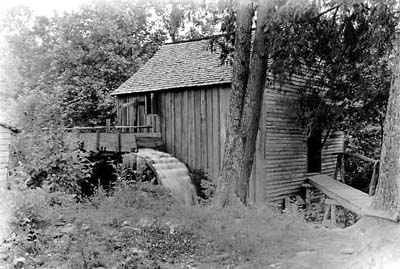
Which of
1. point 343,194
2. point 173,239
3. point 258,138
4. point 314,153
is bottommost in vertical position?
A: point 343,194

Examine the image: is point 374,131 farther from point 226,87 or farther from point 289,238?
point 289,238

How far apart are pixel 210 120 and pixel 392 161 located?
7.28m

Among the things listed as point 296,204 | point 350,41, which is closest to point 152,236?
point 350,41

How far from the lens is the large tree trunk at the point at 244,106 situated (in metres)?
8.20

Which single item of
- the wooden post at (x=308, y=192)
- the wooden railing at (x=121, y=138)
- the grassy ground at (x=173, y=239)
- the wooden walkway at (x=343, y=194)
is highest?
the wooden railing at (x=121, y=138)

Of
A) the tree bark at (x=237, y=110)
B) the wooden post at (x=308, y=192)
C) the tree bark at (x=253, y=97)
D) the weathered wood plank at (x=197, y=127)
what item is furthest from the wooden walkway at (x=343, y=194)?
the weathered wood plank at (x=197, y=127)

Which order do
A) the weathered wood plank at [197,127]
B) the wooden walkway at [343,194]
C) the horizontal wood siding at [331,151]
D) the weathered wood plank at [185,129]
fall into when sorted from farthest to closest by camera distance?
the horizontal wood siding at [331,151], the weathered wood plank at [185,129], the weathered wood plank at [197,127], the wooden walkway at [343,194]

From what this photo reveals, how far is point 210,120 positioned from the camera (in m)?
12.3

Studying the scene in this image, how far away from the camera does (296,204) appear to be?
1253 centimetres

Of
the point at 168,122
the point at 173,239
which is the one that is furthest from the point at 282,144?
the point at 173,239

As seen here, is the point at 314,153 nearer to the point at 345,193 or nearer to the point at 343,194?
the point at 345,193

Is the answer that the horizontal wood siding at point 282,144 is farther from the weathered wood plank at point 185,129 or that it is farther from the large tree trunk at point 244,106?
the large tree trunk at point 244,106

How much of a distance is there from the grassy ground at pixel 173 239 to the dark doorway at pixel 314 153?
727 cm

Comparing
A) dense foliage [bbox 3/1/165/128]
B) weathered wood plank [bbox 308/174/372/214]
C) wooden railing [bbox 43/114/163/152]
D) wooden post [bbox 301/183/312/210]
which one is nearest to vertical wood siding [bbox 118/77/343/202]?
wooden post [bbox 301/183/312/210]
